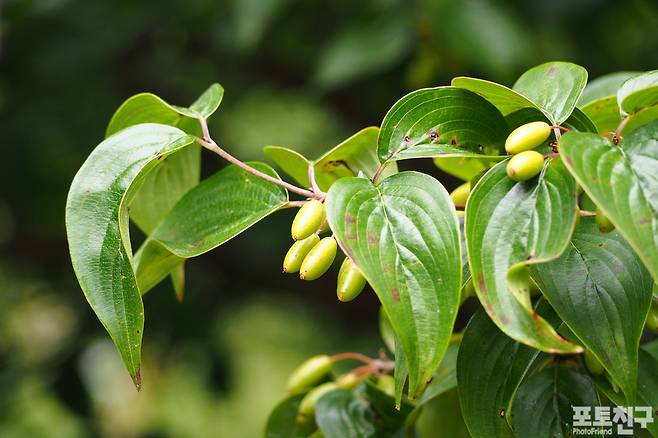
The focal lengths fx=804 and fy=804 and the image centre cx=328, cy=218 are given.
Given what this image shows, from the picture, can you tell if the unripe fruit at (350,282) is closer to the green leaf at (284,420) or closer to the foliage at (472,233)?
the foliage at (472,233)

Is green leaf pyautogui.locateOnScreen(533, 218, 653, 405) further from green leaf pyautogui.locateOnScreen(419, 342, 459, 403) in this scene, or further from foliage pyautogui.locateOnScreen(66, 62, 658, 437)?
green leaf pyautogui.locateOnScreen(419, 342, 459, 403)

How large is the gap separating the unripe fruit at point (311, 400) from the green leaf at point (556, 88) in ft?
1.09

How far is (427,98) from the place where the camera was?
0.61m

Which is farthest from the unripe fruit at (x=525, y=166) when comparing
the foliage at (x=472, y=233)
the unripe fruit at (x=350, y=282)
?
the unripe fruit at (x=350, y=282)

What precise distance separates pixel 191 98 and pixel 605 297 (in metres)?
1.82

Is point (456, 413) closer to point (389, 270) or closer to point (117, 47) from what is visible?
point (389, 270)

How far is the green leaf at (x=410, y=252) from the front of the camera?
485 millimetres

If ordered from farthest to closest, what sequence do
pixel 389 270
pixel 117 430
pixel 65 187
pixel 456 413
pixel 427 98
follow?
pixel 117 430
pixel 65 187
pixel 456 413
pixel 427 98
pixel 389 270

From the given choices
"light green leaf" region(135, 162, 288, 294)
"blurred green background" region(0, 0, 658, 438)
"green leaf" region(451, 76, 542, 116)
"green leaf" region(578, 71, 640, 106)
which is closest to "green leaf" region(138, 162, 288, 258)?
"light green leaf" region(135, 162, 288, 294)

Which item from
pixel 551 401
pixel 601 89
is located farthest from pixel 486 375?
pixel 601 89

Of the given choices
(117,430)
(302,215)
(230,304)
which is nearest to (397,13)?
(230,304)

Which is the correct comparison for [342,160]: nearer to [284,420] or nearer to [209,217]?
[209,217]

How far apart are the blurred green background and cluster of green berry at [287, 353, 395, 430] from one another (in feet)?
3.22

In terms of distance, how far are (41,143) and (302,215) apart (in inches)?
66.1
